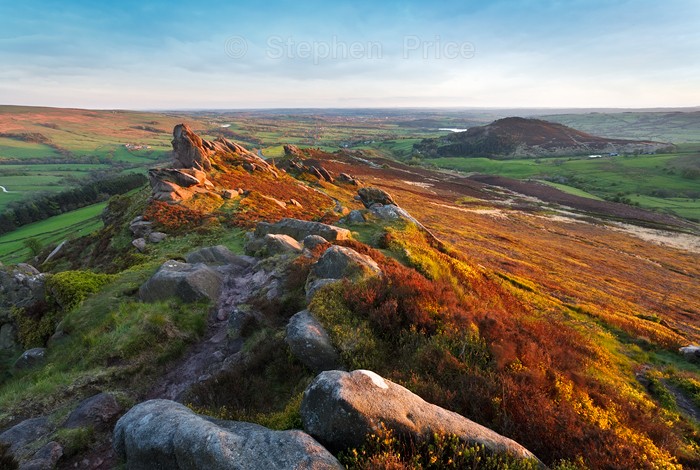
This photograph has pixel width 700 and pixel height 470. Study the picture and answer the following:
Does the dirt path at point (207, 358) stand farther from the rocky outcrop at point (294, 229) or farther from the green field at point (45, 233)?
the green field at point (45, 233)

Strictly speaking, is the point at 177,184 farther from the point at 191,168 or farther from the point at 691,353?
the point at 691,353

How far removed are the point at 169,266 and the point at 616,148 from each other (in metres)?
244

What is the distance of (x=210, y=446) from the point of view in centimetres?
629

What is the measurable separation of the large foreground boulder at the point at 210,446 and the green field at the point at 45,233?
61.0 metres

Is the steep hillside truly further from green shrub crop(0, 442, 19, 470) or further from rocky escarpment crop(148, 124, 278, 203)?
rocky escarpment crop(148, 124, 278, 203)

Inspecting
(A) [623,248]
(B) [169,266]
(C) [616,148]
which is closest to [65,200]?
(B) [169,266]

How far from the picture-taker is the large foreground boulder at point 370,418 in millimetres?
6871

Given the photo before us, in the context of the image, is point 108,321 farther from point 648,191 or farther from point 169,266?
point 648,191

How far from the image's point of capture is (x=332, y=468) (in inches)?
239

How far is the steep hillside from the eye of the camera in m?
7.09

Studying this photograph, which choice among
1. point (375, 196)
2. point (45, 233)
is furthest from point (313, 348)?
point (45, 233)

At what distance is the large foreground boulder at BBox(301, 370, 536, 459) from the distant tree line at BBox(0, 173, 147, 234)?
113 metres

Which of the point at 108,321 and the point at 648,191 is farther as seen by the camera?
the point at 648,191

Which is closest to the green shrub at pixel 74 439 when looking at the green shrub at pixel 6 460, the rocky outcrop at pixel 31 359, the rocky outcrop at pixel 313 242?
the green shrub at pixel 6 460
